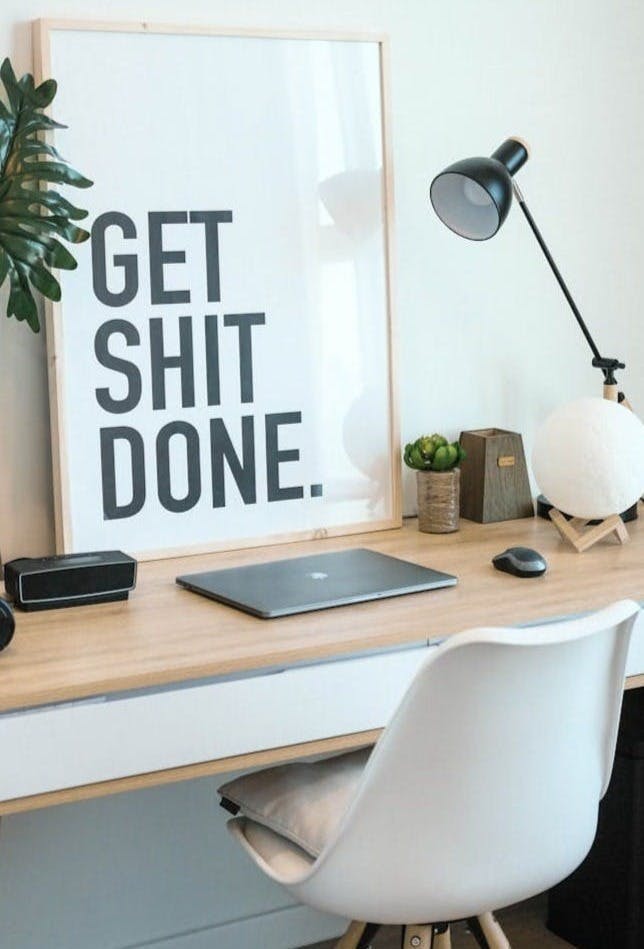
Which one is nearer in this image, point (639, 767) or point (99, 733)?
point (99, 733)

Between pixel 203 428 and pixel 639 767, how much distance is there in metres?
0.93

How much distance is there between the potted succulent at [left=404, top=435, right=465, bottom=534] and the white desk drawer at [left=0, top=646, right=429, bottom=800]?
535 mm

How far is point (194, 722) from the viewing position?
1735mm

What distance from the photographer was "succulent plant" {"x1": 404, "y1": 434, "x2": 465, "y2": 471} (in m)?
2.37

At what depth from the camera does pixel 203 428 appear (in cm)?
225

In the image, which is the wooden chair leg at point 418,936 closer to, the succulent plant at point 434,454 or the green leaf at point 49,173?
the succulent plant at point 434,454

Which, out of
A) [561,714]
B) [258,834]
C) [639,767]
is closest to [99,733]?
[258,834]

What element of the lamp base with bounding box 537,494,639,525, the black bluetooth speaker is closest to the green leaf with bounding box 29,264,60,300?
the black bluetooth speaker

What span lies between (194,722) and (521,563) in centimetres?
61

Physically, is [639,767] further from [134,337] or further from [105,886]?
[134,337]

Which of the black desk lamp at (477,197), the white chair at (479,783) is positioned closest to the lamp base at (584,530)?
the black desk lamp at (477,197)

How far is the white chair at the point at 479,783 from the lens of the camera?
151 centimetres

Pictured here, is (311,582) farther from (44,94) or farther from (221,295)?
(44,94)

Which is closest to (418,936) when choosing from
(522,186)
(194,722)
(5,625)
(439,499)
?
(194,722)
